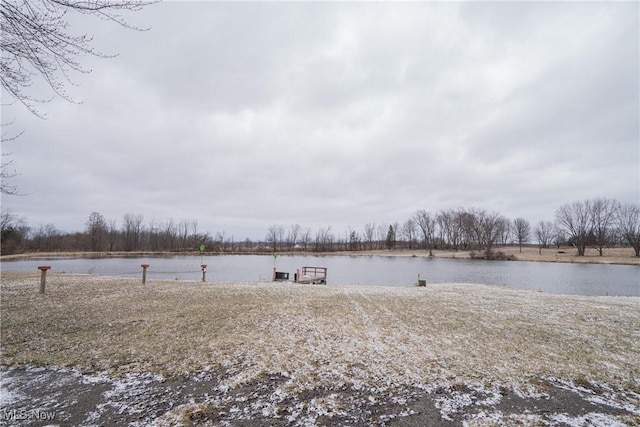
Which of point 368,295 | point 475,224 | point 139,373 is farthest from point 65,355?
point 475,224

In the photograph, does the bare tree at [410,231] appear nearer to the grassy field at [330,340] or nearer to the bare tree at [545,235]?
the bare tree at [545,235]

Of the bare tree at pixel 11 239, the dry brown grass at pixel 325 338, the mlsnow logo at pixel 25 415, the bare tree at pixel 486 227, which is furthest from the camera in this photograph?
the bare tree at pixel 486 227

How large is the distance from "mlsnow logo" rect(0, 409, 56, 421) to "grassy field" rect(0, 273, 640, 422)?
106cm

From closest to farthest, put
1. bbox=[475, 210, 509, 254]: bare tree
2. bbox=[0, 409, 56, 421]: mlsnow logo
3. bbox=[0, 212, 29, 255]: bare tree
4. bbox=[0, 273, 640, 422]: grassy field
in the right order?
1. bbox=[0, 409, 56, 421]: mlsnow logo
2. bbox=[0, 273, 640, 422]: grassy field
3. bbox=[0, 212, 29, 255]: bare tree
4. bbox=[475, 210, 509, 254]: bare tree

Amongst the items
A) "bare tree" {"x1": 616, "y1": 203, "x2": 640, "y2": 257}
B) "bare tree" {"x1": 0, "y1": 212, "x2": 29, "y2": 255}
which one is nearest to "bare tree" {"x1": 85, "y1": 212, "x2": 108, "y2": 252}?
"bare tree" {"x1": 0, "y1": 212, "x2": 29, "y2": 255}

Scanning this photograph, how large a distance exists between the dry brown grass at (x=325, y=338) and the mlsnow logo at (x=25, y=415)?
115 cm

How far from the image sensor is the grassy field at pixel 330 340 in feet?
15.9

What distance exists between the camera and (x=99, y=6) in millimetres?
3744

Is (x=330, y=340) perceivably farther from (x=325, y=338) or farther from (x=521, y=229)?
(x=521, y=229)

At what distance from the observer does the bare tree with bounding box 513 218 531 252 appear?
98694mm

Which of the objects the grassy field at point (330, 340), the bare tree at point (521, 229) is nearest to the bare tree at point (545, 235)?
the bare tree at point (521, 229)

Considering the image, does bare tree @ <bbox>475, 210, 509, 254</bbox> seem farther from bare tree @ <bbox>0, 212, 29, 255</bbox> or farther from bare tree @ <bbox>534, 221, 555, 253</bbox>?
bare tree @ <bbox>0, 212, 29, 255</bbox>

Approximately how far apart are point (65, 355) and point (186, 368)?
255cm

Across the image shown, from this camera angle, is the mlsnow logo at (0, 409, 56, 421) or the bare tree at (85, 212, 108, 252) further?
the bare tree at (85, 212, 108, 252)
